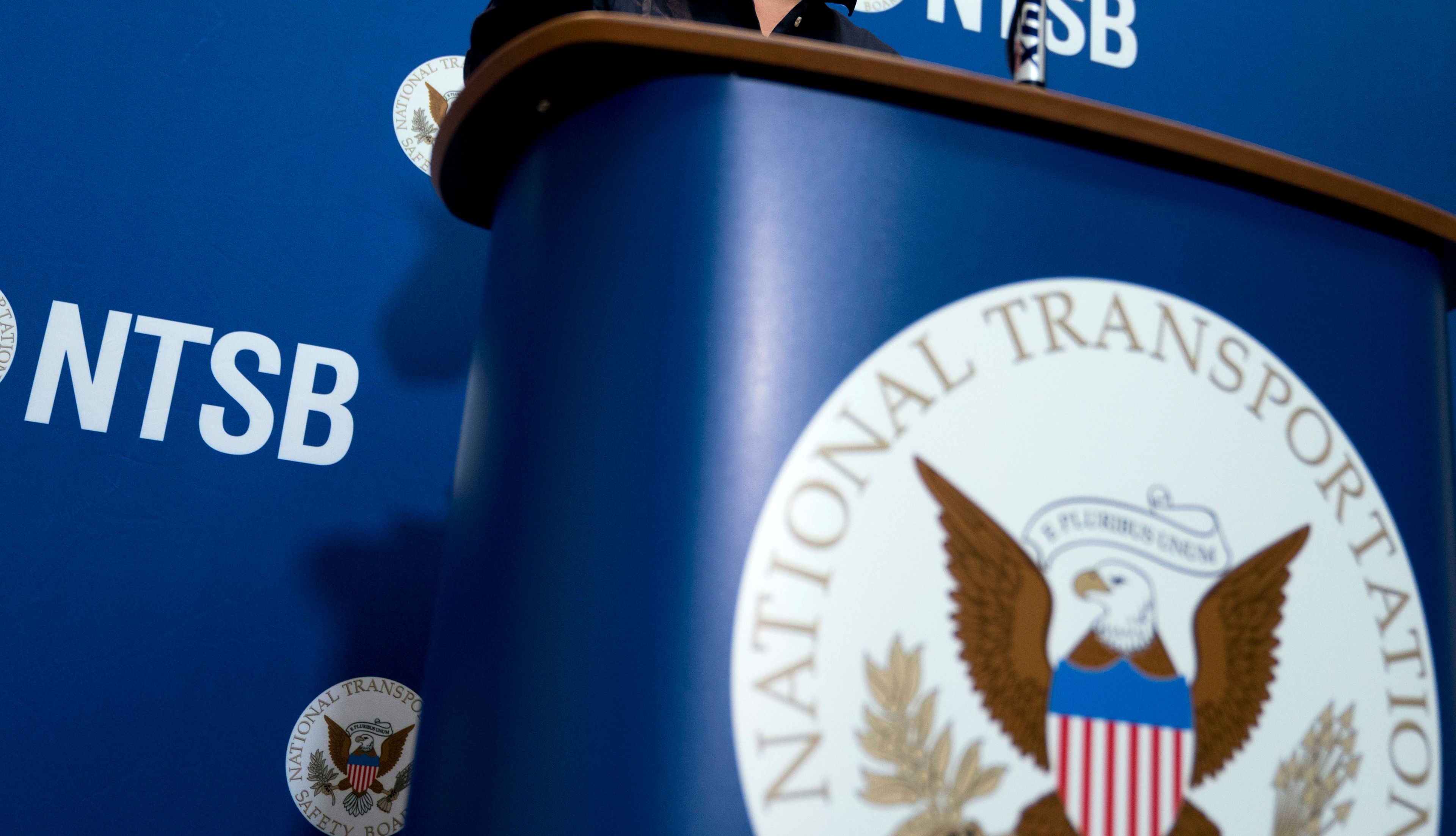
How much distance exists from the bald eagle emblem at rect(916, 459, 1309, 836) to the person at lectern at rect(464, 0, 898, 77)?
0.51 meters

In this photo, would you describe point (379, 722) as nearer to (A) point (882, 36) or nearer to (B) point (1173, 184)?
(B) point (1173, 184)

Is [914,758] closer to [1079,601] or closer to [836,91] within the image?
[1079,601]

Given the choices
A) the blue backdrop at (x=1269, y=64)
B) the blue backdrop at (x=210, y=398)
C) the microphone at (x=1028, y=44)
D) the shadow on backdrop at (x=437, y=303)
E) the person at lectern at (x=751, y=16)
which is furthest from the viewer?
the blue backdrop at (x=1269, y=64)

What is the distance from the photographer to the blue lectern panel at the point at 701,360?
1.72 ft

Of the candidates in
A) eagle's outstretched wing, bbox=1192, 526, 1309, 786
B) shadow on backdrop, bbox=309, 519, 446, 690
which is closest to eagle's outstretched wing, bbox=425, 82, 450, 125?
shadow on backdrop, bbox=309, 519, 446, 690

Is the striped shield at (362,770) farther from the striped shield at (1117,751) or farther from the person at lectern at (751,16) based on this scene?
the striped shield at (1117,751)

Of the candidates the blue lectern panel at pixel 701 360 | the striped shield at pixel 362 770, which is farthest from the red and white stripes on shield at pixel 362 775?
the blue lectern panel at pixel 701 360

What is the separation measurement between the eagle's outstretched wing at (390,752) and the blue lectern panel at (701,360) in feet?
2.19

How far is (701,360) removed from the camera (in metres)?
0.55

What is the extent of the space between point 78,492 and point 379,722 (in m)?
0.39

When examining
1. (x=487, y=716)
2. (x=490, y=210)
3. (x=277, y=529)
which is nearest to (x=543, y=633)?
(x=487, y=716)

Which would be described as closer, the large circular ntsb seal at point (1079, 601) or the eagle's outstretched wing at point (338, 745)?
the large circular ntsb seal at point (1079, 601)

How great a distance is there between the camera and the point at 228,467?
1.24 meters

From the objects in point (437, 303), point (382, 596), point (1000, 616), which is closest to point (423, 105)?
point (437, 303)
